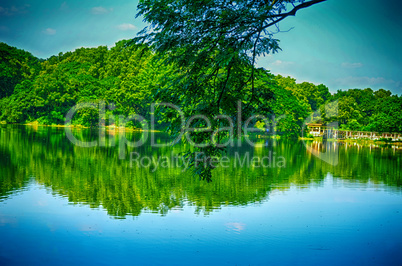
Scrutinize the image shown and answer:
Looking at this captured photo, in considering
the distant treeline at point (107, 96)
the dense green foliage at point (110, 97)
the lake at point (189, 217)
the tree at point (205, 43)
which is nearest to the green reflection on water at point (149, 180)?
the lake at point (189, 217)

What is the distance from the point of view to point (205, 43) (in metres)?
6.71

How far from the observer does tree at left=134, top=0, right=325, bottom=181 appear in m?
6.33

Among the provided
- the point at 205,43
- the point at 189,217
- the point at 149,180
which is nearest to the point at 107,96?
the point at 149,180

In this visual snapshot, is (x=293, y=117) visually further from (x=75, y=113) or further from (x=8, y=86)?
(x=8, y=86)

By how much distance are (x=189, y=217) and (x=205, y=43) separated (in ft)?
13.6

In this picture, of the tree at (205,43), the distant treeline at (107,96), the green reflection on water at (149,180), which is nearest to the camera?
the tree at (205,43)

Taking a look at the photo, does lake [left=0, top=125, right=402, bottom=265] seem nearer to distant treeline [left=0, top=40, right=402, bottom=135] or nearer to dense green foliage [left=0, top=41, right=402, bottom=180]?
dense green foliage [left=0, top=41, right=402, bottom=180]

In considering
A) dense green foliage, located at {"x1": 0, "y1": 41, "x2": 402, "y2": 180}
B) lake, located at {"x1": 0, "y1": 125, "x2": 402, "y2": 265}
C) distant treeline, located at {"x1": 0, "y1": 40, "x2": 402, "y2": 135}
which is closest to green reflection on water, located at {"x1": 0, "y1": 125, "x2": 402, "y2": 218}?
lake, located at {"x1": 0, "y1": 125, "x2": 402, "y2": 265}

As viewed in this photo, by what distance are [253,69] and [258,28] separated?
0.80 metres

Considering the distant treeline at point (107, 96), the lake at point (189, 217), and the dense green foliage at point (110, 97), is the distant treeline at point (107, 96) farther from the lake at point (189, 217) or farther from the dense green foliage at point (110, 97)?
the lake at point (189, 217)

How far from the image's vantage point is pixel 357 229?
8.70 meters

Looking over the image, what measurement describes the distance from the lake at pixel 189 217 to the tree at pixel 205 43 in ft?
6.04

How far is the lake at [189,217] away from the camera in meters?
6.82

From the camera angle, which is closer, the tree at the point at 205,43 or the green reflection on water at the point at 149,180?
the tree at the point at 205,43
